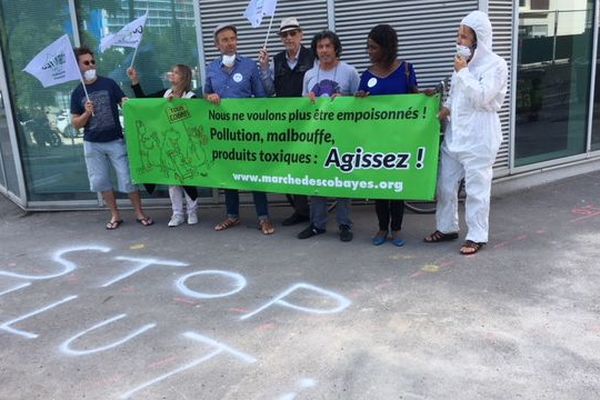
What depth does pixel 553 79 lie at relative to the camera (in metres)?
6.97

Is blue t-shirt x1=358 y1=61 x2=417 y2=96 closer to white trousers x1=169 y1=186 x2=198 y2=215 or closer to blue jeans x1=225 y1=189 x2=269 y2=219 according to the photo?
blue jeans x1=225 y1=189 x2=269 y2=219

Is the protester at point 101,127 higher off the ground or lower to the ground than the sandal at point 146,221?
higher

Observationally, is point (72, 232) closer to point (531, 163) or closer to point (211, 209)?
point (211, 209)

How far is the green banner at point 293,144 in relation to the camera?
4.93 metres

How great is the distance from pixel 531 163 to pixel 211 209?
3823 mm

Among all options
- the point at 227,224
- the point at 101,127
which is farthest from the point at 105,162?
the point at 227,224

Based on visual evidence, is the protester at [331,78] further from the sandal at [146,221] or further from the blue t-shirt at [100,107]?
the blue t-shirt at [100,107]

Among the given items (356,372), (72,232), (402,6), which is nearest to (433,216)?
(402,6)

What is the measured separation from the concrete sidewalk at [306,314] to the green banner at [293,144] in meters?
0.56

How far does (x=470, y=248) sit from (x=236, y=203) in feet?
7.81

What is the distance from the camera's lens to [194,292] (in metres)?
4.39

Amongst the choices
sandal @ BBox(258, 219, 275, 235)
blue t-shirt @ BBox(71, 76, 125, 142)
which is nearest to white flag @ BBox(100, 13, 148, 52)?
blue t-shirt @ BBox(71, 76, 125, 142)

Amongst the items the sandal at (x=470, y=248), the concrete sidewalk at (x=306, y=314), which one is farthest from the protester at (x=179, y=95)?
the sandal at (x=470, y=248)

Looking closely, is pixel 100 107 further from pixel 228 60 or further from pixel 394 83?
pixel 394 83
